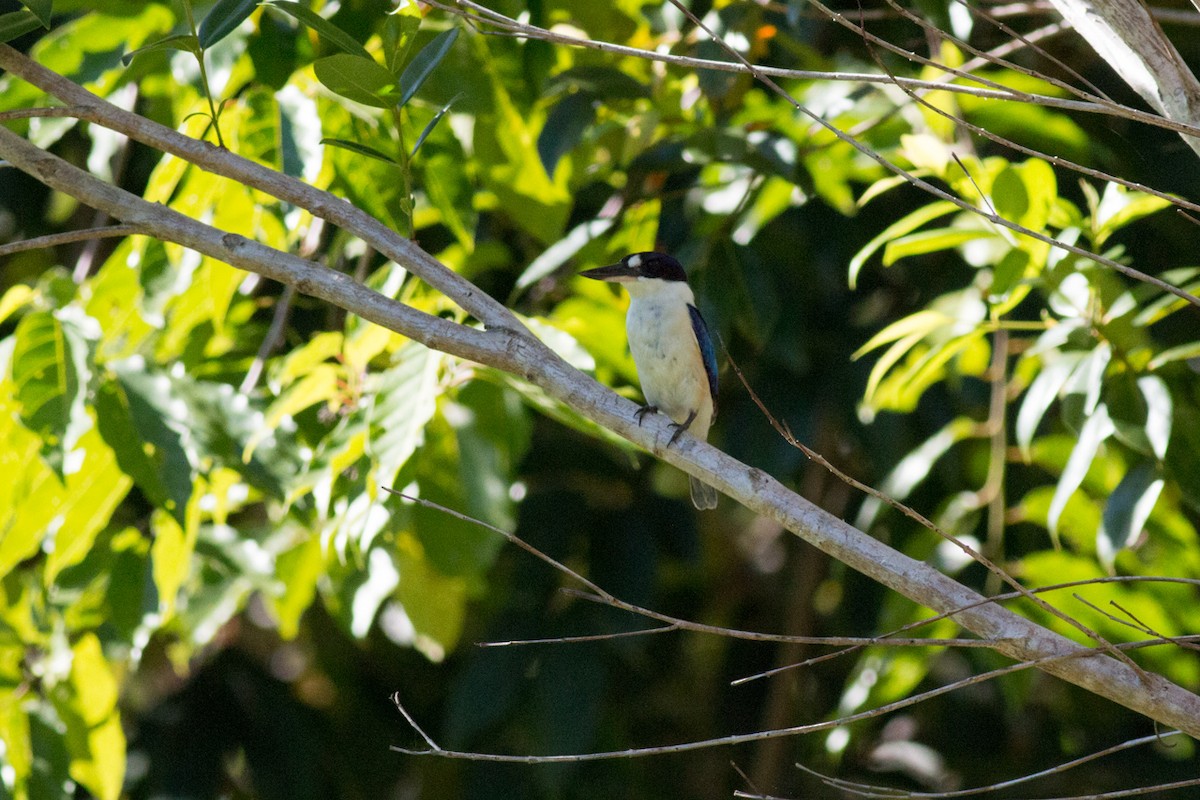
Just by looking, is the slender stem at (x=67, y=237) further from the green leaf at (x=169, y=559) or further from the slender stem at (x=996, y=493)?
the slender stem at (x=996, y=493)

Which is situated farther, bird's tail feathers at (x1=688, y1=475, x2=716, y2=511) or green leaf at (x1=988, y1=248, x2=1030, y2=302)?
bird's tail feathers at (x1=688, y1=475, x2=716, y2=511)

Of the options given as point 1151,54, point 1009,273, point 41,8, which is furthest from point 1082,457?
point 41,8

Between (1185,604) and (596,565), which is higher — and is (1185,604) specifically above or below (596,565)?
above

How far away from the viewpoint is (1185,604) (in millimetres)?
3299

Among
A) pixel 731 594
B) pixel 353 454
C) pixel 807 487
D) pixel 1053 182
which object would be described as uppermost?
pixel 1053 182

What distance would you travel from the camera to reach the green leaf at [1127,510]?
2805 mm

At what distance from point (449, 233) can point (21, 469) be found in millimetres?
1907

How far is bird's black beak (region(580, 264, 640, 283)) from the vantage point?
12.1 feet

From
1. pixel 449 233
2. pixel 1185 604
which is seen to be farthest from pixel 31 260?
pixel 1185 604

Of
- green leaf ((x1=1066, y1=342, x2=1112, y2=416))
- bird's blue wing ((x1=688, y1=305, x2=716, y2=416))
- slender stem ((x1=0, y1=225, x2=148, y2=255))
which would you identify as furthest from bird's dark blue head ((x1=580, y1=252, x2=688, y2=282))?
slender stem ((x1=0, y1=225, x2=148, y2=255))

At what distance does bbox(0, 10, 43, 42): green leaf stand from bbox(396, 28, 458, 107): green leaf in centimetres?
73

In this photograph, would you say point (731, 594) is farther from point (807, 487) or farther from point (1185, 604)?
point (1185, 604)

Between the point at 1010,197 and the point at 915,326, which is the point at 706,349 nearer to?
the point at 915,326

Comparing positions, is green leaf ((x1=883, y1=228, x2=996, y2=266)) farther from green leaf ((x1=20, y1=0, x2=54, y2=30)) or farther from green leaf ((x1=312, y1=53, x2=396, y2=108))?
green leaf ((x1=20, y1=0, x2=54, y2=30))
